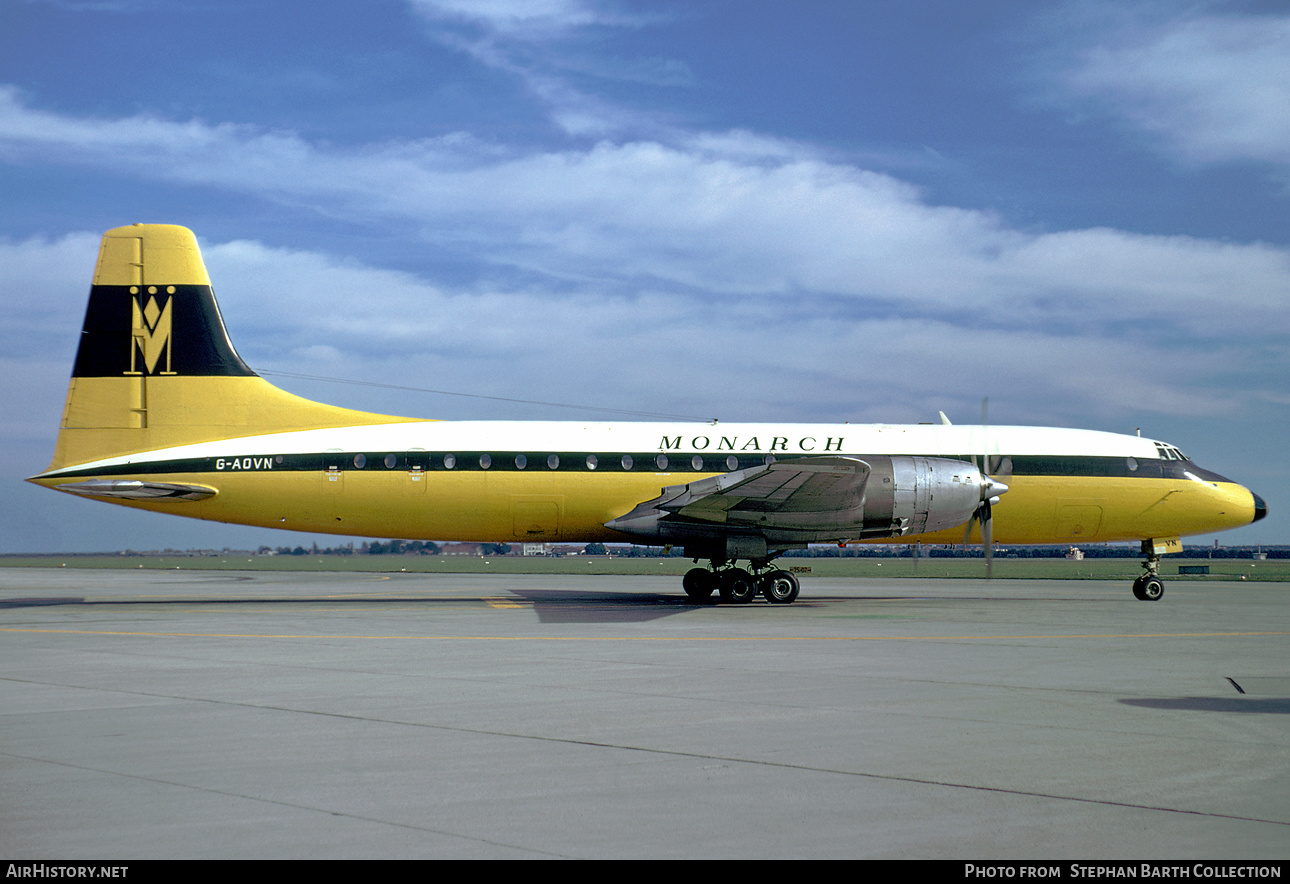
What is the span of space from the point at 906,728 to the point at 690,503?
13.9 meters

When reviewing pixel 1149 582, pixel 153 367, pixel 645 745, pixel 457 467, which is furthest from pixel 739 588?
pixel 645 745

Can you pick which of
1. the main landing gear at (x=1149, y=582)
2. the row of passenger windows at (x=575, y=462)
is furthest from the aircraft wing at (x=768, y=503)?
the main landing gear at (x=1149, y=582)

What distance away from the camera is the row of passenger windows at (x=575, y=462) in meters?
24.6

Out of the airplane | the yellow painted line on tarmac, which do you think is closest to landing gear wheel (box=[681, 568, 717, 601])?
the airplane

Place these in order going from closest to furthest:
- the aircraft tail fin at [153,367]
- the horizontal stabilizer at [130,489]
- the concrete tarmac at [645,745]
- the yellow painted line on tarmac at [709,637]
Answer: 1. the concrete tarmac at [645,745]
2. the yellow painted line on tarmac at [709,637]
3. the horizontal stabilizer at [130,489]
4. the aircraft tail fin at [153,367]

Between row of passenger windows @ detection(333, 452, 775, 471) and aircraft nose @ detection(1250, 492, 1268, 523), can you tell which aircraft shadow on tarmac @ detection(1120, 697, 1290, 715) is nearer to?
row of passenger windows @ detection(333, 452, 775, 471)

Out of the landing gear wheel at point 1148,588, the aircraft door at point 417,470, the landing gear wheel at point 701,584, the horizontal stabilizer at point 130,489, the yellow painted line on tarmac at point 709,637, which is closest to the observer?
the yellow painted line on tarmac at point 709,637

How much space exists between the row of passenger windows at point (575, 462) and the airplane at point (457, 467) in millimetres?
46

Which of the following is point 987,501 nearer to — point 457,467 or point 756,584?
point 756,584

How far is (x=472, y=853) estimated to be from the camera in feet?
16.9

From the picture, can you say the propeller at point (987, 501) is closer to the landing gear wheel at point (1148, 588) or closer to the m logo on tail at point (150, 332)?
the landing gear wheel at point (1148, 588)
